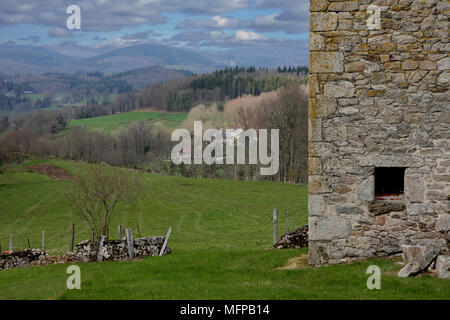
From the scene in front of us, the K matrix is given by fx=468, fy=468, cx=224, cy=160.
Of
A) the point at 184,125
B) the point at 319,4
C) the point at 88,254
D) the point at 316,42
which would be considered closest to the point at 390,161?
the point at 316,42

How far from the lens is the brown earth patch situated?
188 ft

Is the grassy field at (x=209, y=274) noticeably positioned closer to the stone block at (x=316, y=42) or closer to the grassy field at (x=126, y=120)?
the stone block at (x=316, y=42)

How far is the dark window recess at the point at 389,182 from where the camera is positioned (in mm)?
10203

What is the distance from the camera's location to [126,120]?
12850 cm

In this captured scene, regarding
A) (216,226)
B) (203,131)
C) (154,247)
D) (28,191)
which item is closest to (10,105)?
(203,131)

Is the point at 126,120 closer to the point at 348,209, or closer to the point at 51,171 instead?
the point at 51,171

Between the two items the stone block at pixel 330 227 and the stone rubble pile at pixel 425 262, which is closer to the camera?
the stone rubble pile at pixel 425 262

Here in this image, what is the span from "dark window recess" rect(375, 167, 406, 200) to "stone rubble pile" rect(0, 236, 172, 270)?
7770 mm

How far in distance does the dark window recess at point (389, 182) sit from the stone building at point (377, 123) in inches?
2.7

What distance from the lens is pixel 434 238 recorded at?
32.4 ft

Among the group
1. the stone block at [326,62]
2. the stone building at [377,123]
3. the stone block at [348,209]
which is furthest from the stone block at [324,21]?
the stone block at [348,209]

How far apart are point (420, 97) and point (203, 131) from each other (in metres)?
76.6

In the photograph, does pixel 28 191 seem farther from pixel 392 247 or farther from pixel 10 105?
pixel 10 105

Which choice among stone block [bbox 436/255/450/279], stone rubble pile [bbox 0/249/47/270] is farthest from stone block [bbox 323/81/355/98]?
stone rubble pile [bbox 0/249/47/270]
